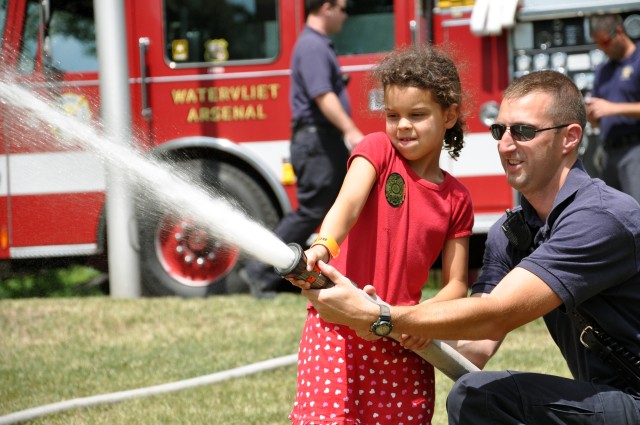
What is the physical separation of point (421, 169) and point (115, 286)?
5.43m

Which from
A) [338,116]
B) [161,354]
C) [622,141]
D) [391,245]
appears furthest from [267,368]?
[622,141]

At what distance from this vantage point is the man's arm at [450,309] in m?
3.08

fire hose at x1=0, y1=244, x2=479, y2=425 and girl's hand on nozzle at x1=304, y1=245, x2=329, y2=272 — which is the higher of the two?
girl's hand on nozzle at x1=304, y1=245, x2=329, y2=272

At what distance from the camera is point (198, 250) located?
28.0 ft

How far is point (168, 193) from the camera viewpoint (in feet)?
10.8

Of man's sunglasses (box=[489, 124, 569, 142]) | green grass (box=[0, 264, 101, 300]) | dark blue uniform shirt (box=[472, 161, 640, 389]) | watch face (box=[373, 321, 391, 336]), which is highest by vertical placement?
man's sunglasses (box=[489, 124, 569, 142])

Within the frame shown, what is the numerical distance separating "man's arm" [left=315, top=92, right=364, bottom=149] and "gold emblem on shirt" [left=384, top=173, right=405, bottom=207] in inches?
144

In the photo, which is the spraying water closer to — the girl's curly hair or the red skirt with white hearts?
the red skirt with white hearts

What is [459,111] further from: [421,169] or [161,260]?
[161,260]

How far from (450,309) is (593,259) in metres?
0.45

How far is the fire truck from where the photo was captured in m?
8.26

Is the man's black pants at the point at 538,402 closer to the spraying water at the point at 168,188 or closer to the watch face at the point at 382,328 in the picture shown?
the watch face at the point at 382,328

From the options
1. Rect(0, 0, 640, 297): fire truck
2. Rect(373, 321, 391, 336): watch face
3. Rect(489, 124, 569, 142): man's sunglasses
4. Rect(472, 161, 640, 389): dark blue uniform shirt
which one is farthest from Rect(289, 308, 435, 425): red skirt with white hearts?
Rect(0, 0, 640, 297): fire truck

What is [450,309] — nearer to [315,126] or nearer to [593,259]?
[593,259]
